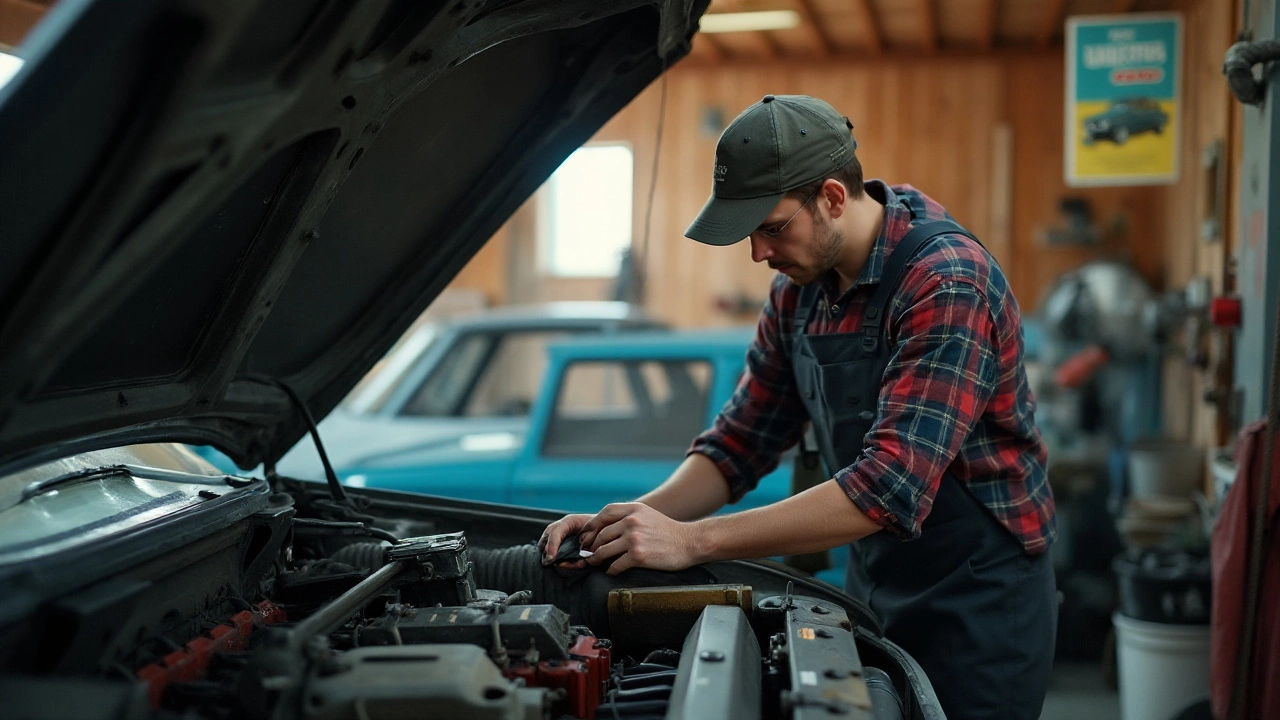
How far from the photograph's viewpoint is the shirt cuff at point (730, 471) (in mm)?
2490

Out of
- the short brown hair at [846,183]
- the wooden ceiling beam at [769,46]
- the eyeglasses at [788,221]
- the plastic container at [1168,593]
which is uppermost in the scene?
the wooden ceiling beam at [769,46]

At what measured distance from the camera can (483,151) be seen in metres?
2.26

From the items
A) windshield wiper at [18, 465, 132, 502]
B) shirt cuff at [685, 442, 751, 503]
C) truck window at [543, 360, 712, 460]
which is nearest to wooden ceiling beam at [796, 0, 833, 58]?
truck window at [543, 360, 712, 460]

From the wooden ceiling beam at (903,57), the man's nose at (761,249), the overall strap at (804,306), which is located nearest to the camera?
the man's nose at (761,249)

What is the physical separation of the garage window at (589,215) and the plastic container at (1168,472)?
18.1 feet

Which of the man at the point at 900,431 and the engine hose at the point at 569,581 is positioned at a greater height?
the man at the point at 900,431

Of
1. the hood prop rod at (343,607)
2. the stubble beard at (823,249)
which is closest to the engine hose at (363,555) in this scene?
the hood prop rod at (343,607)

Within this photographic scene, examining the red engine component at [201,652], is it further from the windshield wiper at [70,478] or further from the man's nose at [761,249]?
the man's nose at [761,249]

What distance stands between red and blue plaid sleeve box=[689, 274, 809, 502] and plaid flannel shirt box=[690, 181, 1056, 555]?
141mm

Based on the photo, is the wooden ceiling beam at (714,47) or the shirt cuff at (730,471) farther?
the wooden ceiling beam at (714,47)

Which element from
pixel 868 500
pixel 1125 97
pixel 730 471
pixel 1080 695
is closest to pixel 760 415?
pixel 730 471

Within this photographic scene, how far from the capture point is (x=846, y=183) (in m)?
2.17

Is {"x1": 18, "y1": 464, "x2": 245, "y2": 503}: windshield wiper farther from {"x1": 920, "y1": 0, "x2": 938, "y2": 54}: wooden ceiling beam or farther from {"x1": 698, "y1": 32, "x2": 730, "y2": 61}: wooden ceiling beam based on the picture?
{"x1": 698, "y1": 32, "x2": 730, "y2": 61}: wooden ceiling beam

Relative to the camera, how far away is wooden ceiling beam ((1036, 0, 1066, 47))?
8.36m
